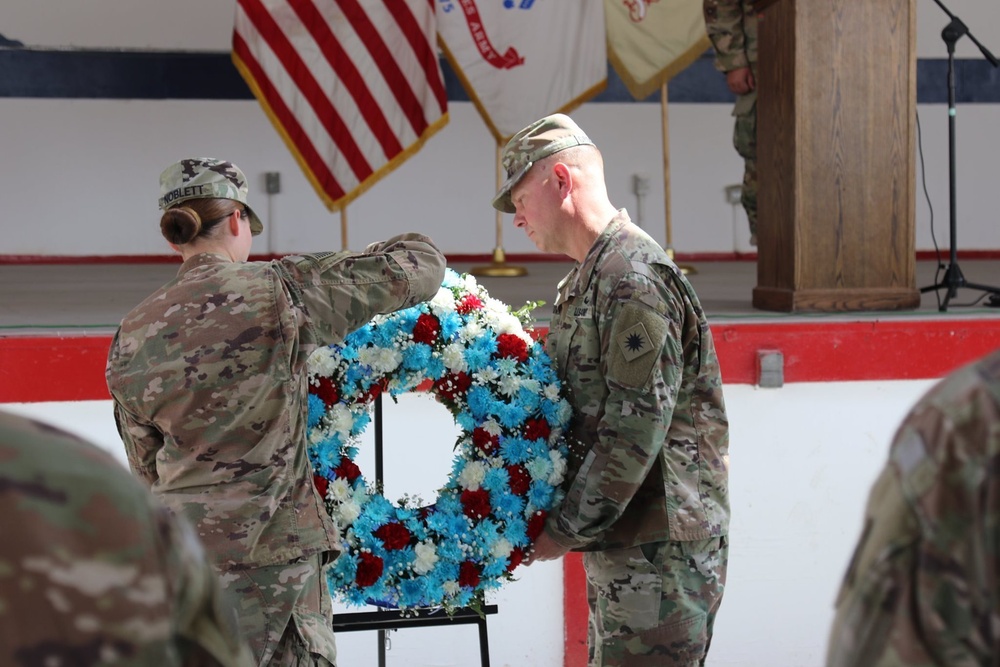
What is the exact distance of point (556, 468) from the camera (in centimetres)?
214

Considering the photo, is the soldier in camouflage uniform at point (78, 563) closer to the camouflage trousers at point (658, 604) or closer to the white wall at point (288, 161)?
the camouflage trousers at point (658, 604)

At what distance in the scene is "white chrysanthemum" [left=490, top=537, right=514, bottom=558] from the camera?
212 cm

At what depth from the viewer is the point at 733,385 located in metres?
3.32

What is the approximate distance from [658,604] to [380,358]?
71 centimetres

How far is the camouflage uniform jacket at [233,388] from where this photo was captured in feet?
5.69

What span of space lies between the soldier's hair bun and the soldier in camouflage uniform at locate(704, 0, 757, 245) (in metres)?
3.21

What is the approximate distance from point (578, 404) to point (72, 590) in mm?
1618

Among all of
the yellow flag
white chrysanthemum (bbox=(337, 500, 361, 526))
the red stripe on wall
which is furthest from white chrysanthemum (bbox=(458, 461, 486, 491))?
the yellow flag

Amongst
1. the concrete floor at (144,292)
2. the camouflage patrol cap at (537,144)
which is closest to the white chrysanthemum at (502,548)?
the camouflage patrol cap at (537,144)

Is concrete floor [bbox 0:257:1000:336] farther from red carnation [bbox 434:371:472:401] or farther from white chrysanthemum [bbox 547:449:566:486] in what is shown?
white chrysanthemum [bbox 547:449:566:486]

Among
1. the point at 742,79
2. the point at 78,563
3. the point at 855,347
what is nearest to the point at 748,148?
the point at 742,79

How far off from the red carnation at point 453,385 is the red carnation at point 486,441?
3.6 inches

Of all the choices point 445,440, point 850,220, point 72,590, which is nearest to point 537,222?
point 445,440

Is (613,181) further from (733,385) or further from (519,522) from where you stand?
(519,522)
